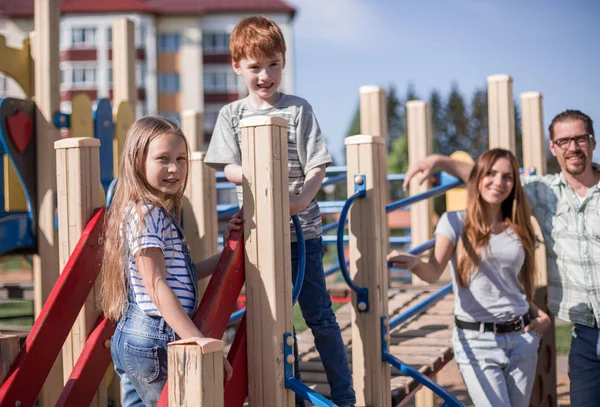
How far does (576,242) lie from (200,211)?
6.46 ft

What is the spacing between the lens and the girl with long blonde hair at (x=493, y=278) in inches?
131

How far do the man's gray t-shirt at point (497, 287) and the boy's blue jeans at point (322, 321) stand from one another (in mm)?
614

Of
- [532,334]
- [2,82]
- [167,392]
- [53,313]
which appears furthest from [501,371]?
[2,82]

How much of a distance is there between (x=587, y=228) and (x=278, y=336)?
175 centimetres

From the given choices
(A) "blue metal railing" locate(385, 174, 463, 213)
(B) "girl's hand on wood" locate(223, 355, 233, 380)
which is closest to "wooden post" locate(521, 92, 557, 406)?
(A) "blue metal railing" locate(385, 174, 463, 213)

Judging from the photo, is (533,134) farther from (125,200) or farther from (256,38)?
(125,200)

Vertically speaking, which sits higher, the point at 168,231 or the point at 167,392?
the point at 168,231

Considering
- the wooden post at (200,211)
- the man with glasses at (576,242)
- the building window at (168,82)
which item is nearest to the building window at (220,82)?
the building window at (168,82)

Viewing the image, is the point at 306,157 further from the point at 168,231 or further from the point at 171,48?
the point at 171,48

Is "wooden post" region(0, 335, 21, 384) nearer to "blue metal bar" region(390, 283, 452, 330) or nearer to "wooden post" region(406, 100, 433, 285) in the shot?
"blue metal bar" region(390, 283, 452, 330)

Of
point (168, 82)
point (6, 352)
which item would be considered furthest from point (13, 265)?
point (6, 352)

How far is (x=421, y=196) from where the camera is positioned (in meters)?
4.62

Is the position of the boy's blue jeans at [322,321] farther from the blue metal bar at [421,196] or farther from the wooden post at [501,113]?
the wooden post at [501,113]

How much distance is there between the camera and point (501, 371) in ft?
11.0
